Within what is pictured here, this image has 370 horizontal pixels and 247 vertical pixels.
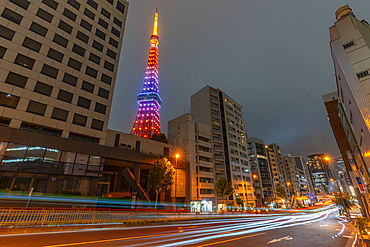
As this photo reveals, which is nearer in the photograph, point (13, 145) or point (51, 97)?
point (13, 145)

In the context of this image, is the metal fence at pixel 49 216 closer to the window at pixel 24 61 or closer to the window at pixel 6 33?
the window at pixel 24 61

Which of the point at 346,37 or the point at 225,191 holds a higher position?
the point at 346,37

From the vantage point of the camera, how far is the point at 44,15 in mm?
28938

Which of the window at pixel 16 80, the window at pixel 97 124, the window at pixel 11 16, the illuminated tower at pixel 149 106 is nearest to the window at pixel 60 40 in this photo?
the window at pixel 11 16

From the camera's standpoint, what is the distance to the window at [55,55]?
1104 inches

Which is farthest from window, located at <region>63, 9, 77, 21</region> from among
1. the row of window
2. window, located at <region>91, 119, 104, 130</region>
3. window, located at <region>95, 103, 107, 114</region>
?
window, located at <region>91, 119, 104, 130</region>

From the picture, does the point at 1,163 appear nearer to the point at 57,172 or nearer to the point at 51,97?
the point at 57,172

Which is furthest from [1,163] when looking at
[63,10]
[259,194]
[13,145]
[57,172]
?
[259,194]

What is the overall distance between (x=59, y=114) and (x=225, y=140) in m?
50.3

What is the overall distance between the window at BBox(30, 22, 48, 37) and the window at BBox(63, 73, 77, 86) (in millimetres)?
7577

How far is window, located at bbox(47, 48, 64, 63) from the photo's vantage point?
28.0 meters

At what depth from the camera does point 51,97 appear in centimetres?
2642

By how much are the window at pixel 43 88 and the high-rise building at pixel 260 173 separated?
245 ft

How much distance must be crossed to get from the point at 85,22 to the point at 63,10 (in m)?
3.82
